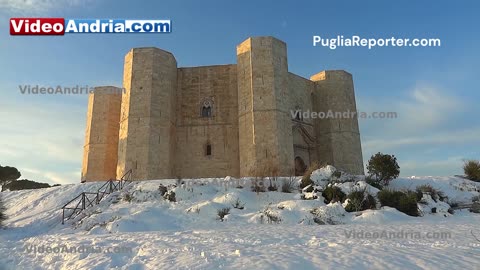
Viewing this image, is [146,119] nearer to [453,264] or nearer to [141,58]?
[141,58]

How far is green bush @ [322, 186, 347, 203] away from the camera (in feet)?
45.2

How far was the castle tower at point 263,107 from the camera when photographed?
22.3 meters

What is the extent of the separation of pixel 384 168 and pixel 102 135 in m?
21.4

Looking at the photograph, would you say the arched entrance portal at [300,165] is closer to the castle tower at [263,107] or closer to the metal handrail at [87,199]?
the castle tower at [263,107]

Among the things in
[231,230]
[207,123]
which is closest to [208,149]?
[207,123]

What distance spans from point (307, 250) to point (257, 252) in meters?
0.98

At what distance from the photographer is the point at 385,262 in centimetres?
572

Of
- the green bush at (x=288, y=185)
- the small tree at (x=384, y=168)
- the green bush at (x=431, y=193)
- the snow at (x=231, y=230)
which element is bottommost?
the snow at (x=231, y=230)

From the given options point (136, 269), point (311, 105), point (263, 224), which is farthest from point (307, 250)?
point (311, 105)

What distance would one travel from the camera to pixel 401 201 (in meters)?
13.1

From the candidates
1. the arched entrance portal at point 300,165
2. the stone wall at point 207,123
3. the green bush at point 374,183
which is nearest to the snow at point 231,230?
the green bush at point 374,183

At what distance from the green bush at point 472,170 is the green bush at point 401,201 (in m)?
7.90

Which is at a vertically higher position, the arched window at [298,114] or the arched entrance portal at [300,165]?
the arched window at [298,114]

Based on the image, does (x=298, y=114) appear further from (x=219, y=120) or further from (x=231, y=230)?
(x=231, y=230)
